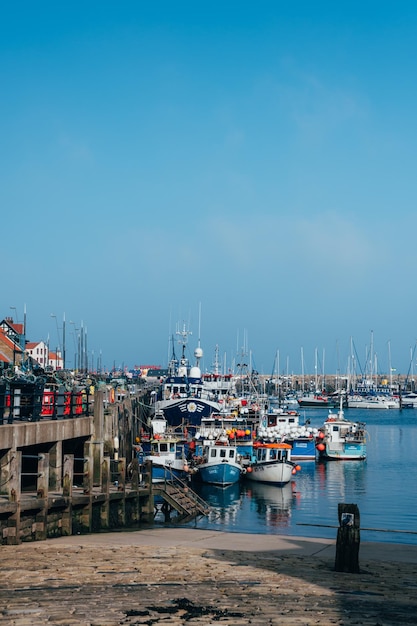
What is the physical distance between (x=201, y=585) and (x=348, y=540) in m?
4.08

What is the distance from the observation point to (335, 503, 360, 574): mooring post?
1947 centimetres

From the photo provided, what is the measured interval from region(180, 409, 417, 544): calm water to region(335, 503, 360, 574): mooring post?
7777 mm

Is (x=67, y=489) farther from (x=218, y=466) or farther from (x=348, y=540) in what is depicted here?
Answer: (x=218, y=466)

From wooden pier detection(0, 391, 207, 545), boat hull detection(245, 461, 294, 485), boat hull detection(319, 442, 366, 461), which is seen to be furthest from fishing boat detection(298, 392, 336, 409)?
wooden pier detection(0, 391, 207, 545)

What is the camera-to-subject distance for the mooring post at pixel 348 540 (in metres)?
19.5

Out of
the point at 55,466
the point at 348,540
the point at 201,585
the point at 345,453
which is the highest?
the point at 55,466

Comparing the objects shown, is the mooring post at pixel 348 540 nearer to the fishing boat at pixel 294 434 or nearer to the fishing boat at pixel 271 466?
the fishing boat at pixel 271 466

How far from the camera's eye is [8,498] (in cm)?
2642

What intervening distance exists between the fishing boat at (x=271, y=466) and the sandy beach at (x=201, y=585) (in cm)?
3181

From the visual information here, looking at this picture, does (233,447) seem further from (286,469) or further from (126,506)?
(126,506)

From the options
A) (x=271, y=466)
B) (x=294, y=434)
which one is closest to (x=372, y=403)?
(x=294, y=434)

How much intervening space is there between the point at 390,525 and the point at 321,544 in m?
18.7

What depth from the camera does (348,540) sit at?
19719mm

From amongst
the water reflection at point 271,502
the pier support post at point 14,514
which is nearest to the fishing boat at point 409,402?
the water reflection at point 271,502
